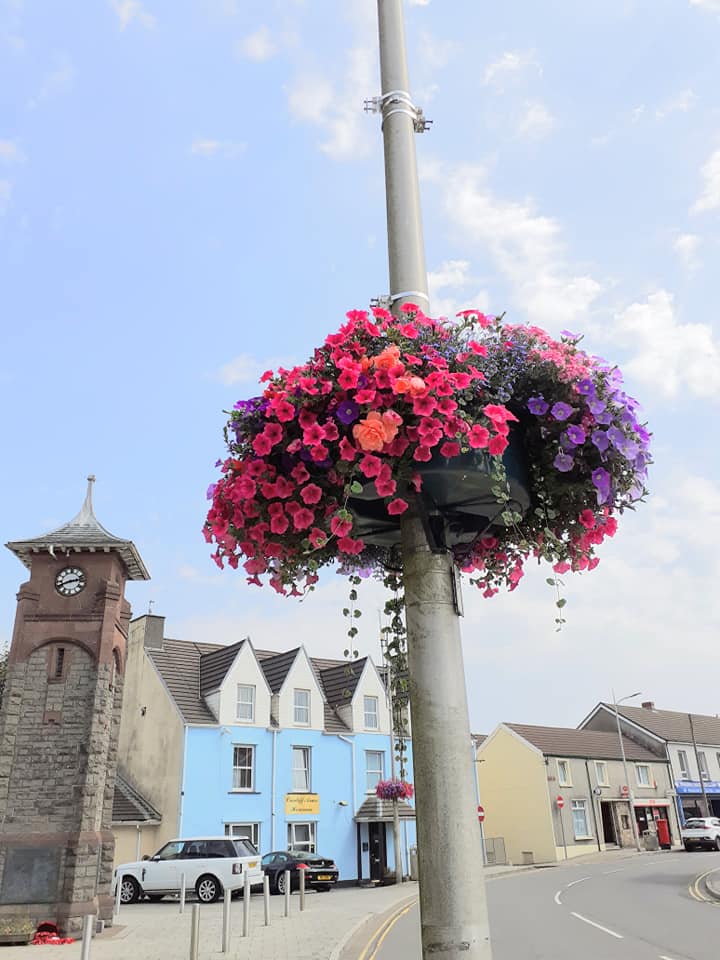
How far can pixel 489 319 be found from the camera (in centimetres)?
338

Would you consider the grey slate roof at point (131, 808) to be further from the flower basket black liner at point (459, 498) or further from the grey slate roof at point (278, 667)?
the flower basket black liner at point (459, 498)

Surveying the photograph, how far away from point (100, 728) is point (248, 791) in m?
13.8

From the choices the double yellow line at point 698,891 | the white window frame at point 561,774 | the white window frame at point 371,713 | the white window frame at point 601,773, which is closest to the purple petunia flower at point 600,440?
the double yellow line at point 698,891

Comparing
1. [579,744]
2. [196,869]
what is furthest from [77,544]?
[579,744]

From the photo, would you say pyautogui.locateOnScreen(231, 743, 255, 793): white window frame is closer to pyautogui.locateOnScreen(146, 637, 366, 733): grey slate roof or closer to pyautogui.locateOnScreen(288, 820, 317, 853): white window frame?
pyautogui.locateOnScreen(146, 637, 366, 733): grey slate roof

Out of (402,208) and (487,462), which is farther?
(402,208)

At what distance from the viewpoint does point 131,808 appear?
28.8 meters

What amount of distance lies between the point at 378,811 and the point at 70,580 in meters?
18.4

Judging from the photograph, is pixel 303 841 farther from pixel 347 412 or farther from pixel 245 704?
pixel 347 412

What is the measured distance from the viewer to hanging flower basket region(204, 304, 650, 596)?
2979 millimetres

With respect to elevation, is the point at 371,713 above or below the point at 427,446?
above

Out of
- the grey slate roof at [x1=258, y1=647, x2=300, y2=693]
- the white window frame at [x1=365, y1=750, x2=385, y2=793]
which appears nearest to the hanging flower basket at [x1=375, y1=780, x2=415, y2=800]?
the white window frame at [x1=365, y1=750, x2=385, y2=793]

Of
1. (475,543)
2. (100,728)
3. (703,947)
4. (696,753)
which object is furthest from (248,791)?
(696,753)

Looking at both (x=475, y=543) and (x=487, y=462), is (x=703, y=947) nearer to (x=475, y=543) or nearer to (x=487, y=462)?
(x=475, y=543)
